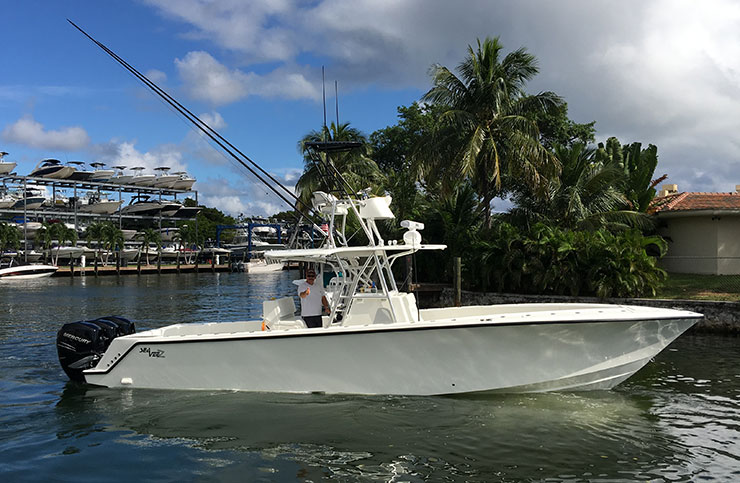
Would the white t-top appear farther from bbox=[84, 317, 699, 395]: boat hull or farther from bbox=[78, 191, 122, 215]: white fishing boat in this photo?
bbox=[78, 191, 122, 215]: white fishing boat

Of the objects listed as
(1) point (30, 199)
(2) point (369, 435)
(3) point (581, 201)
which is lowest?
(2) point (369, 435)

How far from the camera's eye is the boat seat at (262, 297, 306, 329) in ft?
33.7

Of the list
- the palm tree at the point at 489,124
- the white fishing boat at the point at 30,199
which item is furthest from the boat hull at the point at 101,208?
the palm tree at the point at 489,124

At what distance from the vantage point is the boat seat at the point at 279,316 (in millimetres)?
10263

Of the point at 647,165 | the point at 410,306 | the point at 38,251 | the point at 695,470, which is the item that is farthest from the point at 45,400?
the point at 38,251

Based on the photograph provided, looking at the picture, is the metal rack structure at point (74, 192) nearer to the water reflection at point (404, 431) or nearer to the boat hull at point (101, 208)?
the boat hull at point (101, 208)

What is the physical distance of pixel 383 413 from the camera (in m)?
8.56

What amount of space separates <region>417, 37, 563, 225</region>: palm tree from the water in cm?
1297

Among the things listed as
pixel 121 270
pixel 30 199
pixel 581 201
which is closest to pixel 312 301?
pixel 581 201

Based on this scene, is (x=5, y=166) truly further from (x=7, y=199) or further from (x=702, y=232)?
(x=702, y=232)

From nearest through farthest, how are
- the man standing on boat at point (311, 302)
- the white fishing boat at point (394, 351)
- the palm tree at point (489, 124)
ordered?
the white fishing boat at point (394, 351)
the man standing on boat at point (311, 302)
the palm tree at point (489, 124)

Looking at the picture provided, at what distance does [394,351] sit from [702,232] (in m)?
20.6

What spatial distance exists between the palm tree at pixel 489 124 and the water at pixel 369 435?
13.0m

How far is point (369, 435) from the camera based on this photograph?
784cm
